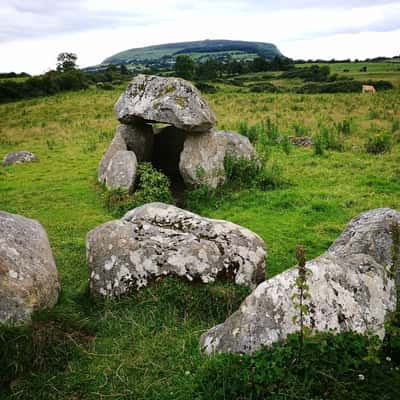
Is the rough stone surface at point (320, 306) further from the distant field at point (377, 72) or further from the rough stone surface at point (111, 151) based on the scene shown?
the distant field at point (377, 72)

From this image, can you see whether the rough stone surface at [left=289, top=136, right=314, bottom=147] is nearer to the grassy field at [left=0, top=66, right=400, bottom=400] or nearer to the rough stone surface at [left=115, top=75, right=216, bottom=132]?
the grassy field at [left=0, top=66, right=400, bottom=400]

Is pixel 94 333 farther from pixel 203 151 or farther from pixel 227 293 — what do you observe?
pixel 203 151

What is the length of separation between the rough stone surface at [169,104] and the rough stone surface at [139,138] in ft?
3.04

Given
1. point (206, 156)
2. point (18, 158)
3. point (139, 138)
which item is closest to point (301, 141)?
point (206, 156)

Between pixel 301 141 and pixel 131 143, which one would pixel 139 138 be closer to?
pixel 131 143

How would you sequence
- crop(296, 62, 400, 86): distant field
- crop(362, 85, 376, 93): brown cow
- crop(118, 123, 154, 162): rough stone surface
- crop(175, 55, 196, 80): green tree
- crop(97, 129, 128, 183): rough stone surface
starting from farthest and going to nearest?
crop(175, 55, 196, 80): green tree
crop(296, 62, 400, 86): distant field
crop(362, 85, 376, 93): brown cow
crop(118, 123, 154, 162): rough stone surface
crop(97, 129, 128, 183): rough stone surface

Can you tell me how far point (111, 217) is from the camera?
454 inches

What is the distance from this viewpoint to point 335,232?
998 cm

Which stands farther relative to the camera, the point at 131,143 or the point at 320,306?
the point at 131,143

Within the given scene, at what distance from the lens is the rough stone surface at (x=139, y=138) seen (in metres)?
14.5

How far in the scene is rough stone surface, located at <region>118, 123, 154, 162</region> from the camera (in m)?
14.5

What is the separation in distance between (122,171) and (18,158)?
847 cm

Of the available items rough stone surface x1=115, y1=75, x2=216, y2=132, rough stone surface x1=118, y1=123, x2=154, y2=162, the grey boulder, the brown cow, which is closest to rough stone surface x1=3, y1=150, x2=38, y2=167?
the grey boulder

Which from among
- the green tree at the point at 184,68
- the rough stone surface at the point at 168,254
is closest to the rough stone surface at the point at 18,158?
the rough stone surface at the point at 168,254
